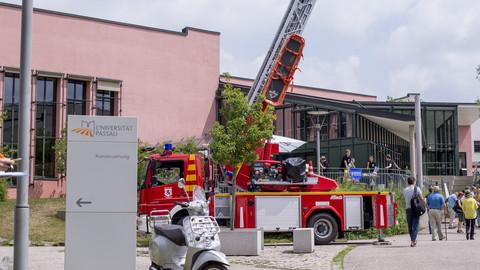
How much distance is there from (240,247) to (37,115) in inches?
893

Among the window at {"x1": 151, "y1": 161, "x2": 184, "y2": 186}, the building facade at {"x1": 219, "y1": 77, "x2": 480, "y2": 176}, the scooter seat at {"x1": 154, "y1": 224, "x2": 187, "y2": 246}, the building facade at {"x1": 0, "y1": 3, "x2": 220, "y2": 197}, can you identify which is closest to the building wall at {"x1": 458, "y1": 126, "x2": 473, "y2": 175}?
the building facade at {"x1": 219, "y1": 77, "x2": 480, "y2": 176}

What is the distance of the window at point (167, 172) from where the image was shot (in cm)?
1936

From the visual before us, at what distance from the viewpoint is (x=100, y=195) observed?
419 inches

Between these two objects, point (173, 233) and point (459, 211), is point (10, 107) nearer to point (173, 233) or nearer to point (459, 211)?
point (459, 211)

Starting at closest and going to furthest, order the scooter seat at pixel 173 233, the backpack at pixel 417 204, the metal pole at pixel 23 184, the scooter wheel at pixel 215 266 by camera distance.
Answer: the metal pole at pixel 23 184
the scooter wheel at pixel 215 266
the scooter seat at pixel 173 233
the backpack at pixel 417 204

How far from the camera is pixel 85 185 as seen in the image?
1066 cm

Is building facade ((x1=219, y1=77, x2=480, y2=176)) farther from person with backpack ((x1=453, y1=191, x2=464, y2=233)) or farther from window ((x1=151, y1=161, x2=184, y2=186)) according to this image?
window ((x1=151, y1=161, x2=184, y2=186))

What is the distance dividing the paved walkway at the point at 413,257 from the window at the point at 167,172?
512cm

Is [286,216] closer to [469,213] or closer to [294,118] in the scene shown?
[469,213]

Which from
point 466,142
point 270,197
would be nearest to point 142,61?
point 270,197

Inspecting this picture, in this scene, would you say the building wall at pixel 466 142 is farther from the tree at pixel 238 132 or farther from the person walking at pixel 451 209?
the tree at pixel 238 132

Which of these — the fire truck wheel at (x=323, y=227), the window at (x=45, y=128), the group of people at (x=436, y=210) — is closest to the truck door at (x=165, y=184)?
the fire truck wheel at (x=323, y=227)

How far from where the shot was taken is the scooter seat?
36.6 feet

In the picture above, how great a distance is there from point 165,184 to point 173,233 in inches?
320
